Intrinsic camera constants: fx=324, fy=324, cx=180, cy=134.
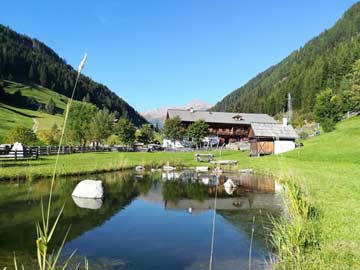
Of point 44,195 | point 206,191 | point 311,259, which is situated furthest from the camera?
point 206,191

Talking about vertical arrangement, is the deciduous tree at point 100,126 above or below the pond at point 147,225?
above

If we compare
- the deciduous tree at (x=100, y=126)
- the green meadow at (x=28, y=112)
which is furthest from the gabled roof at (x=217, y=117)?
the green meadow at (x=28, y=112)

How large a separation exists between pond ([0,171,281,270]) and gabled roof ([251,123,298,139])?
28.8m

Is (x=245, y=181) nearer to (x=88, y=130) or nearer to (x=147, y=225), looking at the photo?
(x=147, y=225)

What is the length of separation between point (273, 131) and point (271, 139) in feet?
4.62

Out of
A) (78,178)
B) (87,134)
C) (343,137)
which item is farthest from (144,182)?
(87,134)

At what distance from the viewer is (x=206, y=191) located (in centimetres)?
2247

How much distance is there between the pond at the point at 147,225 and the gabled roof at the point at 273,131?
28.8 m

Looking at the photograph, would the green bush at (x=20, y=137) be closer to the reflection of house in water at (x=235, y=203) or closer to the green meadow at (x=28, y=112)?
the green meadow at (x=28, y=112)

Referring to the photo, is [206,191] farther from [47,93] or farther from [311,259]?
[47,93]

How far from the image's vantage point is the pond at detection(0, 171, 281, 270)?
9.51 metres

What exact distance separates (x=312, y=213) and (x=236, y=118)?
81.6m

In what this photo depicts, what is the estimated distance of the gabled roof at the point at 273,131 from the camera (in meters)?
51.1

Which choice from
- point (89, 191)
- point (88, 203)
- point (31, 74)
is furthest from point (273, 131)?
point (31, 74)
